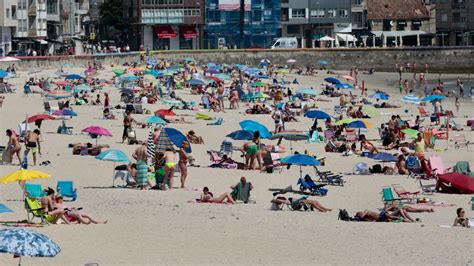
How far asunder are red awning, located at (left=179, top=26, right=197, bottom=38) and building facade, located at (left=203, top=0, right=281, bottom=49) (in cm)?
117

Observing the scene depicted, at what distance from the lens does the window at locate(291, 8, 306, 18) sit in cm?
10825

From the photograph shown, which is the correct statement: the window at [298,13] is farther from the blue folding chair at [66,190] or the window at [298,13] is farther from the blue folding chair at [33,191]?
the blue folding chair at [33,191]

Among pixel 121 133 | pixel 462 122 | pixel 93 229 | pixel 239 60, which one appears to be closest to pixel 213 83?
pixel 462 122

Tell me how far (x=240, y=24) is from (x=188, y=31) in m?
4.65

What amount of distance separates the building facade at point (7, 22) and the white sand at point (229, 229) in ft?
171

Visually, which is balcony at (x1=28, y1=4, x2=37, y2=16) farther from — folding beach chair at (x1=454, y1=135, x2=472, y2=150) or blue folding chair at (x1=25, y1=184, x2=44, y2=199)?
blue folding chair at (x1=25, y1=184, x2=44, y2=199)

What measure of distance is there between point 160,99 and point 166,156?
26401mm

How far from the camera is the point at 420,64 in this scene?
9912cm

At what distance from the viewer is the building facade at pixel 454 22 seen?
107375 mm

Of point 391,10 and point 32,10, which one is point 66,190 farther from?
point 391,10

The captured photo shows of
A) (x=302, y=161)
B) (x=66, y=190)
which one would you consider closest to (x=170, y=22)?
(x=302, y=161)

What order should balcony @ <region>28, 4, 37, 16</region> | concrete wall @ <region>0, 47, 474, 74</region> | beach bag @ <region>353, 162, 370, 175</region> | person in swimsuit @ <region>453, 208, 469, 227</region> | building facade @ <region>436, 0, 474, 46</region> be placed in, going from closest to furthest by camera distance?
1. person in swimsuit @ <region>453, 208, 469, 227</region>
2. beach bag @ <region>353, 162, 370, 175</region>
3. balcony @ <region>28, 4, 37, 16</region>
4. concrete wall @ <region>0, 47, 474, 74</region>
5. building facade @ <region>436, 0, 474, 46</region>

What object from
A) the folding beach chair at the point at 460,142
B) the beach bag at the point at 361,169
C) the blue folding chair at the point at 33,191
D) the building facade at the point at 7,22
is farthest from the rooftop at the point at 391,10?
the blue folding chair at the point at 33,191

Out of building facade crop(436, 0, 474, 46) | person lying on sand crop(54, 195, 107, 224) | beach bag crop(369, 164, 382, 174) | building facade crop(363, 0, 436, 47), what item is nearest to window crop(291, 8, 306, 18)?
building facade crop(363, 0, 436, 47)
